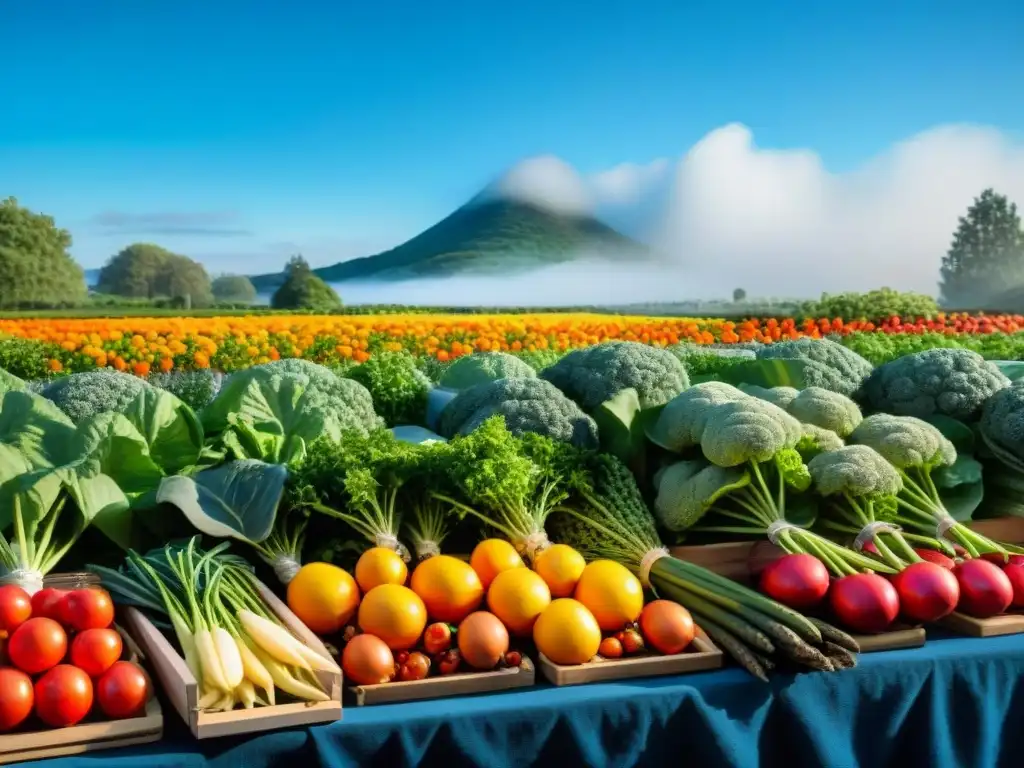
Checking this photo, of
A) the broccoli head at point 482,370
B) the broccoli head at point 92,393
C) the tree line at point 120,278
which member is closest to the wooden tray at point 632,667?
the broccoli head at point 92,393

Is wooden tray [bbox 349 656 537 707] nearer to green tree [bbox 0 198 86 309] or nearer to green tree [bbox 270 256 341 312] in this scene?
green tree [bbox 0 198 86 309]

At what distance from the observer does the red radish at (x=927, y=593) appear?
226 cm

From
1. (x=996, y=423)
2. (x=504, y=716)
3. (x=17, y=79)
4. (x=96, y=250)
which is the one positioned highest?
(x=17, y=79)

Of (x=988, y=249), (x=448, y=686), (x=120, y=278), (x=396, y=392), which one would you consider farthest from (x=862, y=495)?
(x=988, y=249)

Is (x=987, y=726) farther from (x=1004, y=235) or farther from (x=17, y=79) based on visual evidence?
(x=1004, y=235)

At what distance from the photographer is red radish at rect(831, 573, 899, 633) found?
219 centimetres

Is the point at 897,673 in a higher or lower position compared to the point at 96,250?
lower

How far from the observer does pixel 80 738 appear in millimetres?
1713

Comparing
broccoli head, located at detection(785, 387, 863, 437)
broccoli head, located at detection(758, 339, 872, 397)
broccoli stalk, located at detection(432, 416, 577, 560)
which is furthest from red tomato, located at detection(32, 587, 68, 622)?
broccoli head, located at detection(758, 339, 872, 397)

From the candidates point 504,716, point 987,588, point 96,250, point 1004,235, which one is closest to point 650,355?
point 987,588

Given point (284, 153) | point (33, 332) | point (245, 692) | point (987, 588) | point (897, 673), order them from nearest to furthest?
1. point (245, 692)
2. point (897, 673)
3. point (987, 588)
4. point (33, 332)
5. point (284, 153)

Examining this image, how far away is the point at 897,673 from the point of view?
83.9 inches

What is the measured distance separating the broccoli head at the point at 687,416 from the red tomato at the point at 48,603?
64.7 inches

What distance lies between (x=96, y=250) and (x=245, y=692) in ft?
53.3
